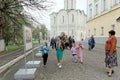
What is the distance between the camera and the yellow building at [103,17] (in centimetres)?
3167

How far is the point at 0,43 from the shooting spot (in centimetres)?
2841

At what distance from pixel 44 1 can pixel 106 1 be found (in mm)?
18178

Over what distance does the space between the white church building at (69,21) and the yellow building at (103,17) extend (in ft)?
123

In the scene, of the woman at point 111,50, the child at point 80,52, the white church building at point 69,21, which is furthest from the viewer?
the white church building at point 69,21

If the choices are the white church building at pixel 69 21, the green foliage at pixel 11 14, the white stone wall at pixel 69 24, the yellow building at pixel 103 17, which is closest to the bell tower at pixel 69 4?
the white church building at pixel 69 21

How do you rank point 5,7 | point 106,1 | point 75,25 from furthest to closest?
point 75,25, point 106,1, point 5,7

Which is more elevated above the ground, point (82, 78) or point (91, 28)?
point (91, 28)

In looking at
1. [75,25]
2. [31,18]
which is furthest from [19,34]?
[75,25]

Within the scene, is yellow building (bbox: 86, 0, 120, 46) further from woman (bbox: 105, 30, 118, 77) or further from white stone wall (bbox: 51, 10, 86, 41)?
white stone wall (bbox: 51, 10, 86, 41)

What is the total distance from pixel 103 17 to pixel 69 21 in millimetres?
51663

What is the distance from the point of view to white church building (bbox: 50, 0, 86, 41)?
88125mm

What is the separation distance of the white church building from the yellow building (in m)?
37.6

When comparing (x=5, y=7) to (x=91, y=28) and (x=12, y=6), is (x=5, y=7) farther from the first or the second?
(x=91, y=28)

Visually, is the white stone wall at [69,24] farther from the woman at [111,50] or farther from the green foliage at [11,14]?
the woman at [111,50]
